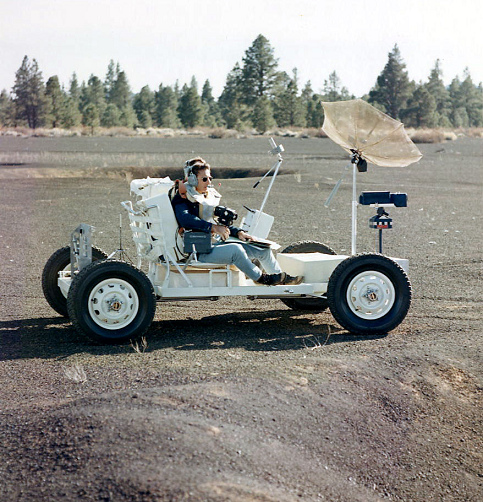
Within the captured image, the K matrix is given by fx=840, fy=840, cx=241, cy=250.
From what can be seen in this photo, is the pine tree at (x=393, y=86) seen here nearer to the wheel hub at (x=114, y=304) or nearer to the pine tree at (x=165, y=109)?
the pine tree at (x=165, y=109)

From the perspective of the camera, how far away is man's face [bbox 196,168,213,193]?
895 centimetres

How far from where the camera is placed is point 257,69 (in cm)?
11906

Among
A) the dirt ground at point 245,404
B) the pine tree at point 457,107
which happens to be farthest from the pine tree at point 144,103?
the dirt ground at point 245,404

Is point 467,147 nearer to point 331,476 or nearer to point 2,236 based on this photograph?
point 2,236

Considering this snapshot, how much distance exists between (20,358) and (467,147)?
5293 centimetres

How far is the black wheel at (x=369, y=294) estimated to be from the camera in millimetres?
8867

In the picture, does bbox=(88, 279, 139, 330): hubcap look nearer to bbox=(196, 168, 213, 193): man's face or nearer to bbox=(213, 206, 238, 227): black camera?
bbox=(213, 206, 238, 227): black camera

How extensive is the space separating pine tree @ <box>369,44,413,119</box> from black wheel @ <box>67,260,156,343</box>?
351 feet

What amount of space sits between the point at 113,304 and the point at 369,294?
2.69 meters

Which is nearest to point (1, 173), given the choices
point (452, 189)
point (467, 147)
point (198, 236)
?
point (452, 189)

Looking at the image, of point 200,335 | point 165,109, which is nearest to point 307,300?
point 200,335

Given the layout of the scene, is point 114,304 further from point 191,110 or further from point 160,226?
point 191,110

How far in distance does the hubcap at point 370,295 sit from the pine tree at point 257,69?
11135 centimetres

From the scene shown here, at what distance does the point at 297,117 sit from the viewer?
10019 cm
